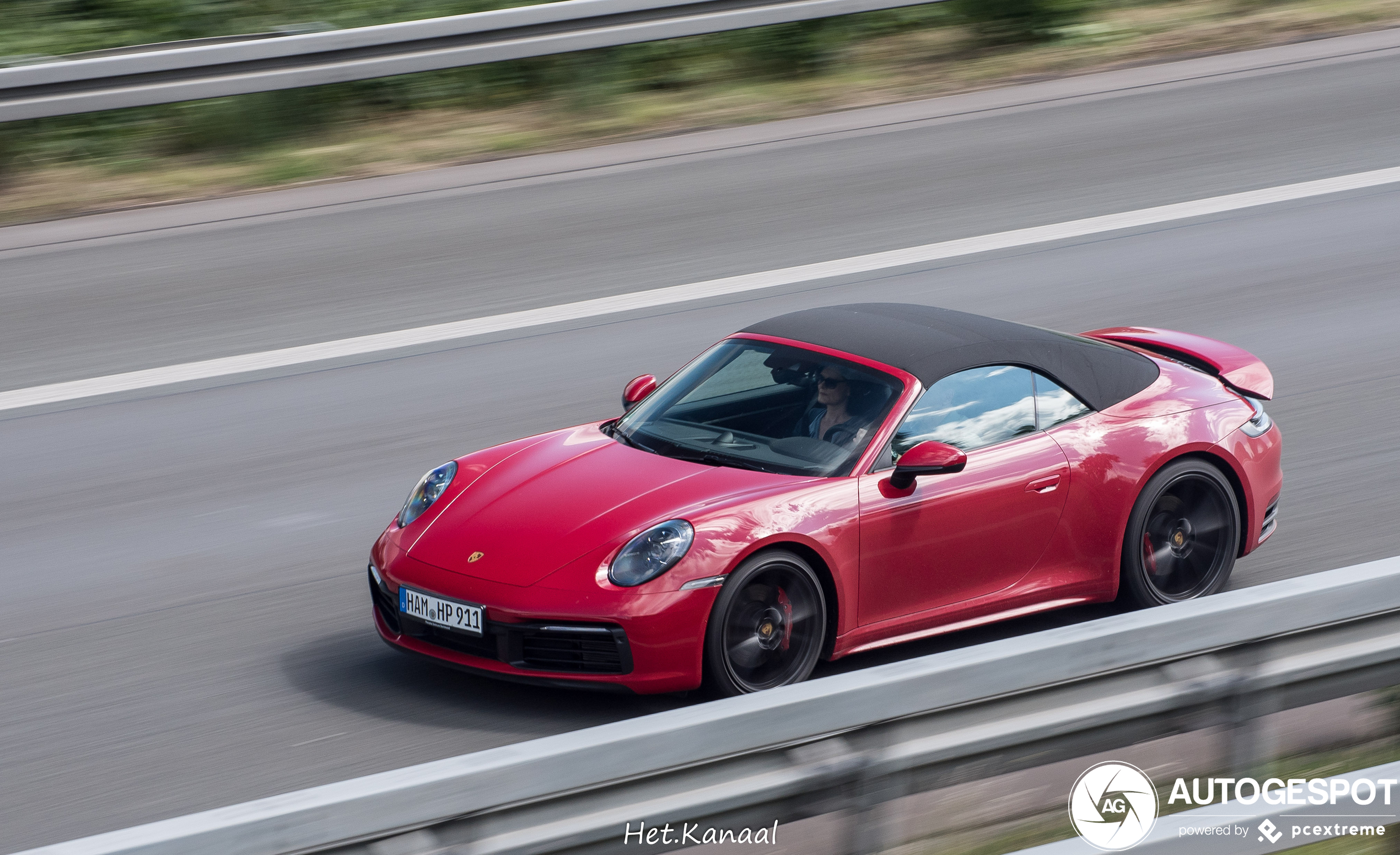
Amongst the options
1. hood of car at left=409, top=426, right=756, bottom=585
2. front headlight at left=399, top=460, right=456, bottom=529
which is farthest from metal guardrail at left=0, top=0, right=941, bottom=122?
hood of car at left=409, top=426, right=756, bottom=585

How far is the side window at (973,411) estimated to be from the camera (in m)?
5.96

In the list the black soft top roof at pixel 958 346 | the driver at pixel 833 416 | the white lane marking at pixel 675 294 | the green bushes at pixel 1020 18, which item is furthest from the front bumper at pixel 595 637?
the green bushes at pixel 1020 18

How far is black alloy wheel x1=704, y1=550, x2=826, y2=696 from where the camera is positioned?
17.5ft

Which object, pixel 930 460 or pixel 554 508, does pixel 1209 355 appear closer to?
pixel 930 460

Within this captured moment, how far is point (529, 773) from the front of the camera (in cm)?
325

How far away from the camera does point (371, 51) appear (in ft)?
41.9

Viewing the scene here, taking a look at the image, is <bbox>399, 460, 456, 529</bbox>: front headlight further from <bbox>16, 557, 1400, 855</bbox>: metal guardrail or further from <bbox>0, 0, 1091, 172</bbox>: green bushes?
<bbox>0, 0, 1091, 172</bbox>: green bushes

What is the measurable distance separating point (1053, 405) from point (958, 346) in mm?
455

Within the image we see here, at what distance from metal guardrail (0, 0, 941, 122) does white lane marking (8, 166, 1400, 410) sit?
3719mm

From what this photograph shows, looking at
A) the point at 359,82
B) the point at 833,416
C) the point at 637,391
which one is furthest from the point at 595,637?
the point at 359,82

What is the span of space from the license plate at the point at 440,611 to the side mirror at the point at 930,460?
1.59 m

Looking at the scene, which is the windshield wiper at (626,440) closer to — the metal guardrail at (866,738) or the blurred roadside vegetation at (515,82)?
the metal guardrail at (866,738)

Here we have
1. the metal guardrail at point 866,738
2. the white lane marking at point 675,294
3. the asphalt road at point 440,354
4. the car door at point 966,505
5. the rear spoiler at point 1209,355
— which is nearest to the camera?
the metal guardrail at point 866,738

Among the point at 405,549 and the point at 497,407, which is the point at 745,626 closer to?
the point at 405,549
